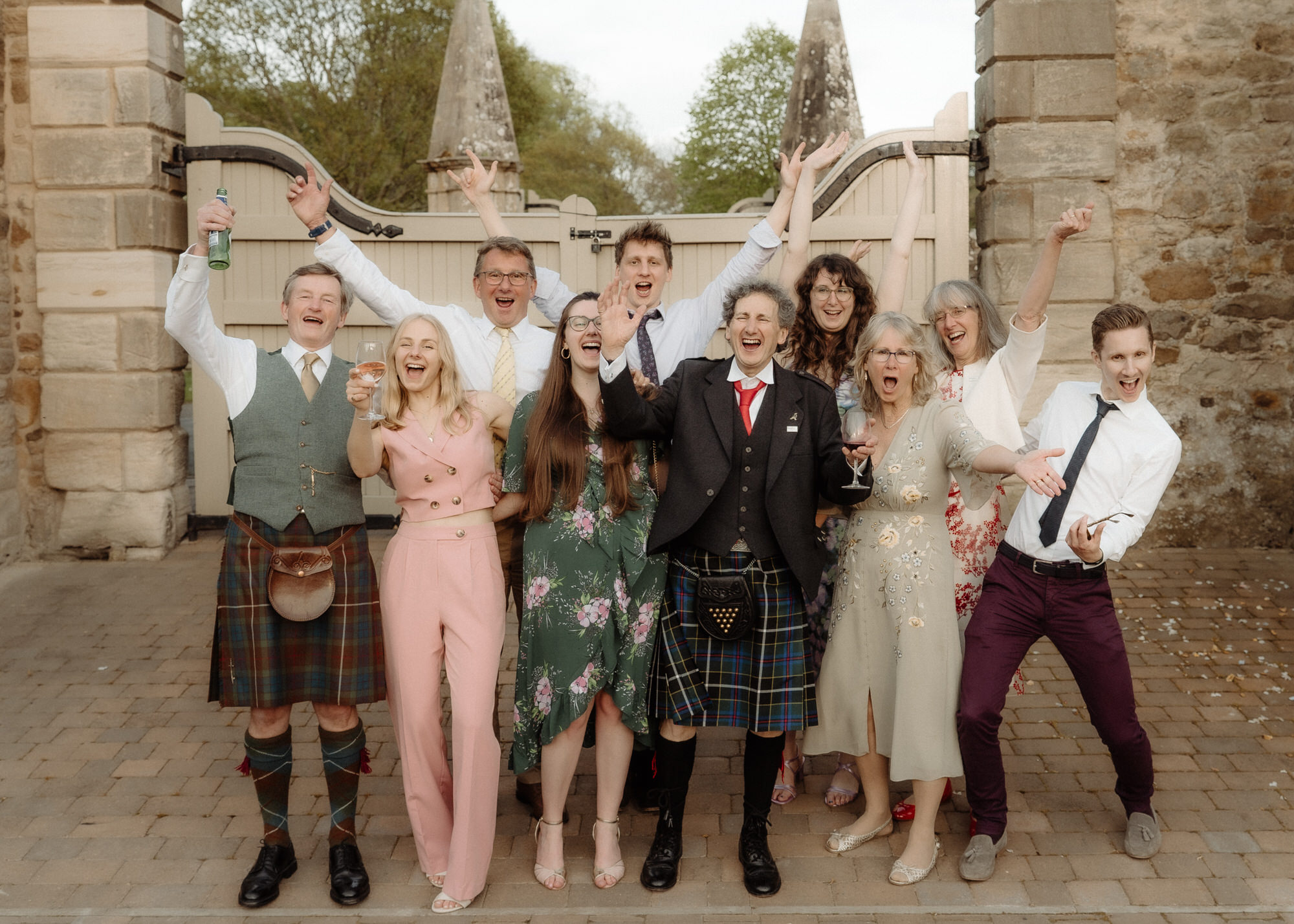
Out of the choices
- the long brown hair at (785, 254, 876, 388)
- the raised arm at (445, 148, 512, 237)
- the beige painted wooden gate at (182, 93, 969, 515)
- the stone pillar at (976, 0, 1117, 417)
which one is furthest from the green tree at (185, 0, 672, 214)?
the long brown hair at (785, 254, 876, 388)

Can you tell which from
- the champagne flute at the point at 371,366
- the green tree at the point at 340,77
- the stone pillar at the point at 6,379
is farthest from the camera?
the green tree at the point at 340,77

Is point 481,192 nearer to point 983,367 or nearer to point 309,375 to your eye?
point 309,375

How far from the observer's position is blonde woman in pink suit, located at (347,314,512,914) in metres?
3.23

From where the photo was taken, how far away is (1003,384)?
147 inches

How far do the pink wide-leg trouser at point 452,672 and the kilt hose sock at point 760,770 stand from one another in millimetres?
775

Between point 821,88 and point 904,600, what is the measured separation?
401 inches

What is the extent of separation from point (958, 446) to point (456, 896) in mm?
1996

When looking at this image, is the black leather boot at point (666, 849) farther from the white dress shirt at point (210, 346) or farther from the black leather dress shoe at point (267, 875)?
the white dress shirt at point (210, 346)

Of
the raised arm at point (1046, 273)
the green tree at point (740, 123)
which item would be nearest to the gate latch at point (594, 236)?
the raised arm at point (1046, 273)

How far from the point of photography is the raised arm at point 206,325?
323 cm

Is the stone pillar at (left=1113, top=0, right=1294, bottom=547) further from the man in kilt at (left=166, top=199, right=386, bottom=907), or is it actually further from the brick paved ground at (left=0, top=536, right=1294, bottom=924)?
the man in kilt at (left=166, top=199, right=386, bottom=907)

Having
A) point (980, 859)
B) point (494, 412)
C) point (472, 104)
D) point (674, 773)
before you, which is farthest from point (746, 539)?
point (472, 104)

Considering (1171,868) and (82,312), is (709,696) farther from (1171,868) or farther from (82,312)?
(82,312)

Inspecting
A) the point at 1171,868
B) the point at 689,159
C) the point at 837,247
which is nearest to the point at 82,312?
the point at 837,247
